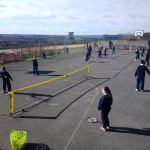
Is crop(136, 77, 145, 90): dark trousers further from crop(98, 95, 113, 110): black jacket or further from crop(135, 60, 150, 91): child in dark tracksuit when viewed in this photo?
crop(98, 95, 113, 110): black jacket

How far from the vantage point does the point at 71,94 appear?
436 inches

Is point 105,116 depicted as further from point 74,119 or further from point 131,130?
point 74,119

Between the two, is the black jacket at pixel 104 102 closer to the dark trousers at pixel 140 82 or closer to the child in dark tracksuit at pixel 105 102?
the child in dark tracksuit at pixel 105 102

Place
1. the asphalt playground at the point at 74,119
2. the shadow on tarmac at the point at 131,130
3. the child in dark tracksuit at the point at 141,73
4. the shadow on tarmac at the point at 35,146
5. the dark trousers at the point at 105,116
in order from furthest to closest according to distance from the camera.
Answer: the child in dark tracksuit at the point at 141,73 → the shadow on tarmac at the point at 131,130 → the dark trousers at the point at 105,116 → the asphalt playground at the point at 74,119 → the shadow on tarmac at the point at 35,146

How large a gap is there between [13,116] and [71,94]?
396 cm

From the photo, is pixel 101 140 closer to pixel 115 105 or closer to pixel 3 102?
pixel 115 105

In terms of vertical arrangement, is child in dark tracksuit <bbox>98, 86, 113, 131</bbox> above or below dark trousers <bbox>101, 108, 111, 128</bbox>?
above

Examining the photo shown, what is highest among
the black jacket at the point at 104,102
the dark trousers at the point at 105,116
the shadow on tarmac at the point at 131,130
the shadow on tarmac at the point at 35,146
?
the black jacket at the point at 104,102

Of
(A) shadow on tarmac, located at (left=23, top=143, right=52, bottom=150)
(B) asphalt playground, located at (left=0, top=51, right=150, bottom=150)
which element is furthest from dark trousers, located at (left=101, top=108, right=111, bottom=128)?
(A) shadow on tarmac, located at (left=23, top=143, right=52, bottom=150)

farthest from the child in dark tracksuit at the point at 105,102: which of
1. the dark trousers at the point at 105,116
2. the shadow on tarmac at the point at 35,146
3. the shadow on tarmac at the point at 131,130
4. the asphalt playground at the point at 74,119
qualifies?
the shadow on tarmac at the point at 35,146

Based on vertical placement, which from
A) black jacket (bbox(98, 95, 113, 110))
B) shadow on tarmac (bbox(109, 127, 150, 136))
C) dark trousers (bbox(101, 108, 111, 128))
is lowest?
shadow on tarmac (bbox(109, 127, 150, 136))

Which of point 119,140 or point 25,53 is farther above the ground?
point 25,53

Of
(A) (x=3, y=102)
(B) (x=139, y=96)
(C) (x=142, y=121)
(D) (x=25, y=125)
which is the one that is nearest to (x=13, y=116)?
(D) (x=25, y=125)

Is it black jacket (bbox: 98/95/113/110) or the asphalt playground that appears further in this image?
black jacket (bbox: 98/95/113/110)
